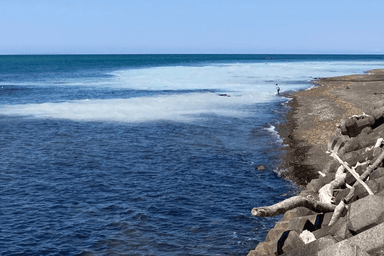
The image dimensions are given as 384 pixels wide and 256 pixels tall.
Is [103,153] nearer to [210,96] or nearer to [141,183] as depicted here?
[141,183]

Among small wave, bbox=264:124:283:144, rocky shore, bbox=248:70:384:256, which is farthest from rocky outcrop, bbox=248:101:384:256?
small wave, bbox=264:124:283:144

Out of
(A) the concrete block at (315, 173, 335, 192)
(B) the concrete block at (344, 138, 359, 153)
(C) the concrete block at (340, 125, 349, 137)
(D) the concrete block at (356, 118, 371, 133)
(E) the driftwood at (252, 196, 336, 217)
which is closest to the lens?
(E) the driftwood at (252, 196, 336, 217)

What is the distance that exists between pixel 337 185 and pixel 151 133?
23134 mm

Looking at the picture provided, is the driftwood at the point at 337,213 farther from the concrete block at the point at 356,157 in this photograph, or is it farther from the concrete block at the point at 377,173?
the concrete block at the point at 356,157

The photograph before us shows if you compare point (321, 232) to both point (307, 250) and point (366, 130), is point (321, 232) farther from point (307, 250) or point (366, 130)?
point (366, 130)

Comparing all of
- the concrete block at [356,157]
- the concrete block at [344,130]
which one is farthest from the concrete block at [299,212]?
the concrete block at [344,130]

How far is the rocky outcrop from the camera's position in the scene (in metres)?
7.46

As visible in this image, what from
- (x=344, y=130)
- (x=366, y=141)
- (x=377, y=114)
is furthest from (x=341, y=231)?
(x=344, y=130)

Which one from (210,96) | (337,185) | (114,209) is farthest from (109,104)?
(337,185)

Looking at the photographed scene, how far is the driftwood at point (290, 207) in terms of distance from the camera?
8.80m

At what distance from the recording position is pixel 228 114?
44562 millimetres

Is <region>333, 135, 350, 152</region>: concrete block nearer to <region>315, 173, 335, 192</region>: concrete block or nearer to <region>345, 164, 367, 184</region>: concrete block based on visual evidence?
<region>315, 173, 335, 192</region>: concrete block

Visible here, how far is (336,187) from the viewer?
12922mm

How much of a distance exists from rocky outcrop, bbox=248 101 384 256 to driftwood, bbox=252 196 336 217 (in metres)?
0.19
